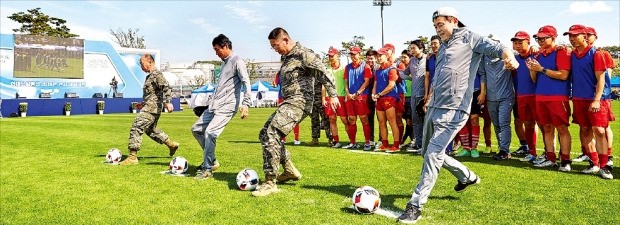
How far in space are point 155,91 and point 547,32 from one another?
6.78 m

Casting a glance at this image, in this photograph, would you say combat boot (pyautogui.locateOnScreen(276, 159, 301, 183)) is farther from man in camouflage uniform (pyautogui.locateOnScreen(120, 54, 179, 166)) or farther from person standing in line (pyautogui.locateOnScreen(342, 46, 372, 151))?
person standing in line (pyautogui.locateOnScreen(342, 46, 372, 151))

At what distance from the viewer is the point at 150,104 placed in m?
8.52

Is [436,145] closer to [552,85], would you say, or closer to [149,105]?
[552,85]

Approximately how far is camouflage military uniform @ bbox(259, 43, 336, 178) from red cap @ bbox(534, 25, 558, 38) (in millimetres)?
3687

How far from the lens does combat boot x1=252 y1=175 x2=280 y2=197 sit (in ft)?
18.5

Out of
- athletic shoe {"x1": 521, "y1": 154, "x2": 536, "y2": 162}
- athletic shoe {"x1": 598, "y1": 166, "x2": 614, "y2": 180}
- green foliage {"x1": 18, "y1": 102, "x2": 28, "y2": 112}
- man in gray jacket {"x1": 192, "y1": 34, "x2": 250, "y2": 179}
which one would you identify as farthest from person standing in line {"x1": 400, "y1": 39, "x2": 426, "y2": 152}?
green foliage {"x1": 18, "y1": 102, "x2": 28, "y2": 112}

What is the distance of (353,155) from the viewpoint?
9.42m

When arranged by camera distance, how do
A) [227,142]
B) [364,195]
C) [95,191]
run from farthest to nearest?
[227,142] → [95,191] → [364,195]

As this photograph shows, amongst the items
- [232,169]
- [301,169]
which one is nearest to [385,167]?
[301,169]

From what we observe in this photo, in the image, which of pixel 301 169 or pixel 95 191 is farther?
Result: pixel 301 169

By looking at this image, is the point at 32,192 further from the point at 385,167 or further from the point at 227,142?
the point at 227,142

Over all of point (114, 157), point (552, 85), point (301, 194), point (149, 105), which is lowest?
point (301, 194)

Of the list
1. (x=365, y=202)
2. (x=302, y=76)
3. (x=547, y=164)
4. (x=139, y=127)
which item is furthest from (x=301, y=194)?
(x=547, y=164)

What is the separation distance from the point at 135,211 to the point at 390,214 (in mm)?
2765
